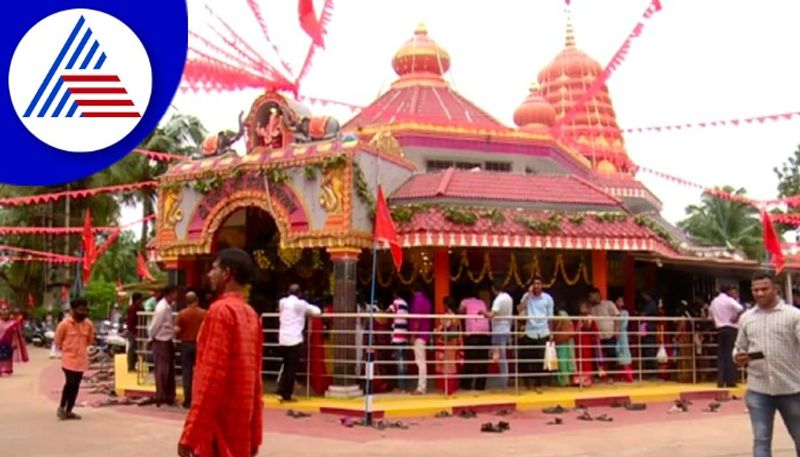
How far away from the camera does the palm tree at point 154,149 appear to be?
29.3 meters

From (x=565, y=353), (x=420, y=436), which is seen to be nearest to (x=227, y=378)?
(x=420, y=436)

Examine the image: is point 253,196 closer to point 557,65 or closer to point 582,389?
point 582,389

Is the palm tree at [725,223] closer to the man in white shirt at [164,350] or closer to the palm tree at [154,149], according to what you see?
the palm tree at [154,149]

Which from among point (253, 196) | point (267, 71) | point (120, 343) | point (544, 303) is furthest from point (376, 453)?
point (120, 343)

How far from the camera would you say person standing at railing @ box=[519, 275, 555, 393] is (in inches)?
460

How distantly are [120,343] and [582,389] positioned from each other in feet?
43.2

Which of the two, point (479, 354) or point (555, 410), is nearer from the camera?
point (555, 410)

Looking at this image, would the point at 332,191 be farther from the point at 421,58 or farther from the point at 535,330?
the point at 421,58

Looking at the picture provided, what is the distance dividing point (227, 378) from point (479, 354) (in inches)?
324

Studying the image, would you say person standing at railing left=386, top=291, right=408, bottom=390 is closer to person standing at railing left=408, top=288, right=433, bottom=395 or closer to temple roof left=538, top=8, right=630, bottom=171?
person standing at railing left=408, top=288, right=433, bottom=395

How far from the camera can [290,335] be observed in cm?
1066

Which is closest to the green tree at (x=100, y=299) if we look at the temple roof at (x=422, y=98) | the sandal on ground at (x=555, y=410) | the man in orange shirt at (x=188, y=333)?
the temple roof at (x=422, y=98)

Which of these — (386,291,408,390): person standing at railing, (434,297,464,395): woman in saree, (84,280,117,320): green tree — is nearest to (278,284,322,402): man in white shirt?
(386,291,408,390): person standing at railing

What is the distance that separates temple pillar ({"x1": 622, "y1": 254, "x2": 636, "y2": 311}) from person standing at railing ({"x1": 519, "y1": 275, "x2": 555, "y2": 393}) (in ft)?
12.8
